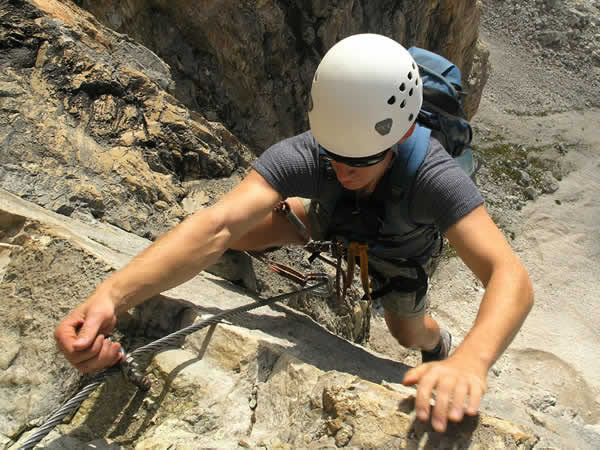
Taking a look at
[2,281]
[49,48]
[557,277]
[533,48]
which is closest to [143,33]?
[49,48]

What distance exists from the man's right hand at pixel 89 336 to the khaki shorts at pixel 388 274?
2.02 meters

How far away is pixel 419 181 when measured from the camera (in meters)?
2.58

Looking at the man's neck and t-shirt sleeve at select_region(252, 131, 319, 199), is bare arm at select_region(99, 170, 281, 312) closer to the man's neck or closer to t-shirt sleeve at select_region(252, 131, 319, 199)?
t-shirt sleeve at select_region(252, 131, 319, 199)

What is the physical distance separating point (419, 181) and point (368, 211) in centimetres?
51

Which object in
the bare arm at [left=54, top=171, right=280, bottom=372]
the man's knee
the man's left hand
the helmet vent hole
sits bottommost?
the man's knee

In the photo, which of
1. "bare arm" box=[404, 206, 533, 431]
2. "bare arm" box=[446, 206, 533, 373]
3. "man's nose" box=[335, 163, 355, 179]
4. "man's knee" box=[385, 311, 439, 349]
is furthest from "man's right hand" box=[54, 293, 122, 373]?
"man's knee" box=[385, 311, 439, 349]

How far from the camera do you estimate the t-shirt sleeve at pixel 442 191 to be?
2.37 metres

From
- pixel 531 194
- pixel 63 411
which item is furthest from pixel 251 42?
pixel 531 194

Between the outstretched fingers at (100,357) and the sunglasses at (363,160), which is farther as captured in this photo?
the sunglasses at (363,160)

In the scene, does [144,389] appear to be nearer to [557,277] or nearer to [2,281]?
[2,281]

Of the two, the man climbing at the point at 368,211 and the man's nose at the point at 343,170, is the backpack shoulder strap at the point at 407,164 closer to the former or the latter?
the man climbing at the point at 368,211

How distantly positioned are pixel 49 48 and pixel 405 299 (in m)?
4.29

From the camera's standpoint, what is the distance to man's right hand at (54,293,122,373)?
6.55ft

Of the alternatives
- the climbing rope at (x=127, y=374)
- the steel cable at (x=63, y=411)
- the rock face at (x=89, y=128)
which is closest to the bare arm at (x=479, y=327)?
the climbing rope at (x=127, y=374)
